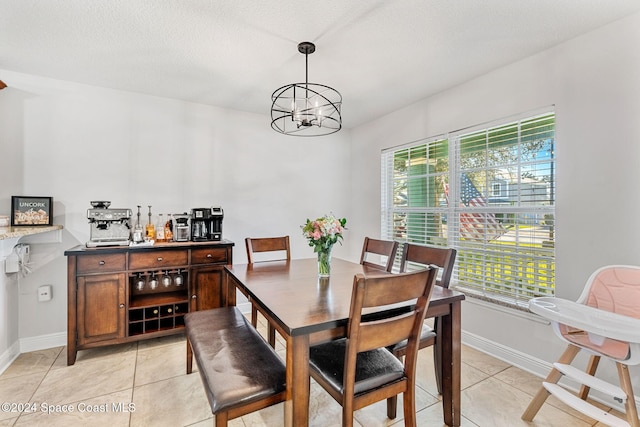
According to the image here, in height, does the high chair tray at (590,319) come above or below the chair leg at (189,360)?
above

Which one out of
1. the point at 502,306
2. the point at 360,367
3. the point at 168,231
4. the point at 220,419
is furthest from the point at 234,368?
the point at 502,306

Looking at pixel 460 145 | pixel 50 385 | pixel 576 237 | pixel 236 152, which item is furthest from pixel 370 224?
pixel 50 385

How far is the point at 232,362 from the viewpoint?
153cm

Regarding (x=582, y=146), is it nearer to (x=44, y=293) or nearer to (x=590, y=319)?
(x=590, y=319)

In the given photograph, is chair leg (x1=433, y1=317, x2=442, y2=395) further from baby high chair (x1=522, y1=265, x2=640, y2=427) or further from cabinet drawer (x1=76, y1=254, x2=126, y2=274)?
cabinet drawer (x1=76, y1=254, x2=126, y2=274)

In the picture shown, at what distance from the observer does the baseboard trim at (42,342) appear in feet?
8.89

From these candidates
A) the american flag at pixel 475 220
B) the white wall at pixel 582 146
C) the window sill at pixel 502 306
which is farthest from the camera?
the american flag at pixel 475 220

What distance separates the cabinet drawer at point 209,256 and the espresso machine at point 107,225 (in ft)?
1.92

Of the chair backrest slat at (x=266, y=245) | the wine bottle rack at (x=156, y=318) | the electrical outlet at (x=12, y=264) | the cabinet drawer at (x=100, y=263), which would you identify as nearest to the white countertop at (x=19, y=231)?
the electrical outlet at (x=12, y=264)

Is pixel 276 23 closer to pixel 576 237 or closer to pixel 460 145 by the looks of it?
pixel 460 145

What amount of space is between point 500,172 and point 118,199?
365 centimetres

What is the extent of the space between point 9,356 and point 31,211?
47.6 inches

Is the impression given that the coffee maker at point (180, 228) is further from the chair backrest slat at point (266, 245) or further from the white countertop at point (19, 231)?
the white countertop at point (19, 231)

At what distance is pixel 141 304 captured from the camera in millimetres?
2738
